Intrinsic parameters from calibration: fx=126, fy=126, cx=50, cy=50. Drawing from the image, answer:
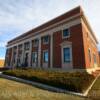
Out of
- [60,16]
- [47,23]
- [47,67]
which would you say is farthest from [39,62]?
[60,16]

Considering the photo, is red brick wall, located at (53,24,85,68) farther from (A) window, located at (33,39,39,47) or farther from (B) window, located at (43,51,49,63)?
(A) window, located at (33,39,39,47)

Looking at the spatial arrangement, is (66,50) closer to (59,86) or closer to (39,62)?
(39,62)

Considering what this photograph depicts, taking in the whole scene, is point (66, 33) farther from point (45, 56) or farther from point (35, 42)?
point (35, 42)

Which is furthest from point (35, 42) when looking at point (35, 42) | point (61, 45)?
point (61, 45)

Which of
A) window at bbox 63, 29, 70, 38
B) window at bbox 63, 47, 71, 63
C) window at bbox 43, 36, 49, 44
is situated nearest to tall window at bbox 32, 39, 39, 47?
window at bbox 43, 36, 49, 44

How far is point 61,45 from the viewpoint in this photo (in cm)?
2156

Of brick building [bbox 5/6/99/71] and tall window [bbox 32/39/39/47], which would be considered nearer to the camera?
brick building [bbox 5/6/99/71]

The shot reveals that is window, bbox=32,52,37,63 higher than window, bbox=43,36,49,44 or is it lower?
lower

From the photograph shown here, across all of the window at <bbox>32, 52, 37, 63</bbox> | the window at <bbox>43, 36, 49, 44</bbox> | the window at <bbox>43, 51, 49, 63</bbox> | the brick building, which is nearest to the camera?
the brick building

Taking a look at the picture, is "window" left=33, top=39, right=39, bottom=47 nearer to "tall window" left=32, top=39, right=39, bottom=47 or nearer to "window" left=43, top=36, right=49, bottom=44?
"tall window" left=32, top=39, right=39, bottom=47

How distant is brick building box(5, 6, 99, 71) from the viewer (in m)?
19.1

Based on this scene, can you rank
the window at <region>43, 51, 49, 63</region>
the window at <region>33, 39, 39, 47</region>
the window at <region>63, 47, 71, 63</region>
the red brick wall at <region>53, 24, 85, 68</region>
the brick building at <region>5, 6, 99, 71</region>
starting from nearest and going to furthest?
the red brick wall at <region>53, 24, 85, 68</region> → the brick building at <region>5, 6, 99, 71</region> → the window at <region>63, 47, 71, 63</region> → the window at <region>43, 51, 49, 63</region> → the window at <region>33, 39, 39, 47</region>

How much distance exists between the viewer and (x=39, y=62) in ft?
84.7

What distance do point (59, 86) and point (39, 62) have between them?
15.5 meters
